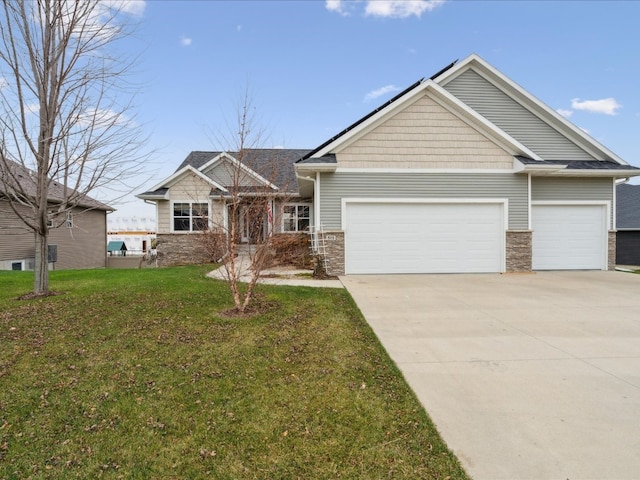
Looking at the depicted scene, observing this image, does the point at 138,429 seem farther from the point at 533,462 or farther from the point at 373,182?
the point at 373,182

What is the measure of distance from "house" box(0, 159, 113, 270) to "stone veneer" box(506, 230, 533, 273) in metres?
14.3

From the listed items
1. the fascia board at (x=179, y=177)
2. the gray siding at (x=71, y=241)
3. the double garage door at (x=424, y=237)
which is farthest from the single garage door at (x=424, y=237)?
the gray siding at (x=71, y=241)

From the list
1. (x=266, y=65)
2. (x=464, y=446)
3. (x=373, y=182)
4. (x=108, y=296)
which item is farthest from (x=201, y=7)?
(x=464, y=446)

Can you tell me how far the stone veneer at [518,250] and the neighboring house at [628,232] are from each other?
1281 centimetres

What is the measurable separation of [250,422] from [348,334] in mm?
2326

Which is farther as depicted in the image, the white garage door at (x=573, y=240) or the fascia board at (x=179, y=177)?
the fascia board at (x=179, y=177)

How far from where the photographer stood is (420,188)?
1082 cm

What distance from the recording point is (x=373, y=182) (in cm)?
1069

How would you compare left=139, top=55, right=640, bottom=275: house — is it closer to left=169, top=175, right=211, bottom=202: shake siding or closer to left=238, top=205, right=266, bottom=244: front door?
left=238, top=205, right=266, bottom=244: front door

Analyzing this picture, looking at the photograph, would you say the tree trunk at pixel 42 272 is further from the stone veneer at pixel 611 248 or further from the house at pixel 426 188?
the stone veneer at pixel 611 248

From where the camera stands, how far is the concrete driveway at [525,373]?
248 centimetres

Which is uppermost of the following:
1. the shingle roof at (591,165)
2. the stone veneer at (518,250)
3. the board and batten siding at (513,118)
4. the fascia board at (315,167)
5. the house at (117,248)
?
the board and batten siding at (513,118)

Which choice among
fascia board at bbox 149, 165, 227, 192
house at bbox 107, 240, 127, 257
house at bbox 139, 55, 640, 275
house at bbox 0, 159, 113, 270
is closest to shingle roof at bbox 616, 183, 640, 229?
house at bbox 139, 55, 640, 275

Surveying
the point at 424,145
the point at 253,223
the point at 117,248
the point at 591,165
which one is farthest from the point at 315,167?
the point at 117,248
